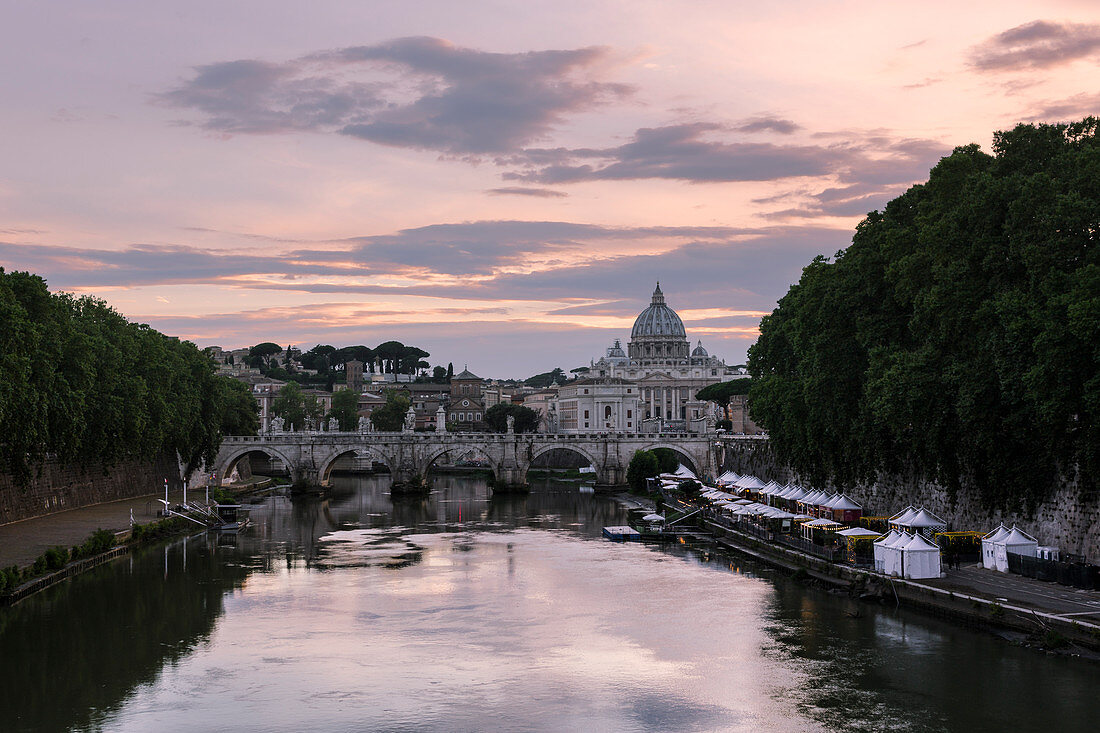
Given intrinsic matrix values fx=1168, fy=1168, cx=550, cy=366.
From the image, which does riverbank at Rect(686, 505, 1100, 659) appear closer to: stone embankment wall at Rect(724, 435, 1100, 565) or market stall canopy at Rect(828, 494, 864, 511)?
stone embankment wall at Rect(724, 435, 1100, 565)

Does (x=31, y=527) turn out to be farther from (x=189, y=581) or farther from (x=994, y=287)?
(x=994, y=287)

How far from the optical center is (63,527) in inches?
2260

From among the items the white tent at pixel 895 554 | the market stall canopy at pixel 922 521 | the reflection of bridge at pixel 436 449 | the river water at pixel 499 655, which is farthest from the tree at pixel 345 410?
the white tent at pixel 895 554

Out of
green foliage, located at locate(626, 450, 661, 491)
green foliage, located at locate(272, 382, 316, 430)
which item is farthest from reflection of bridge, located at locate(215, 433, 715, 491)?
green foliage, located at locate(272, 382, 316, 430)

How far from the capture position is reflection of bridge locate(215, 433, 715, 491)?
10181 centimetres

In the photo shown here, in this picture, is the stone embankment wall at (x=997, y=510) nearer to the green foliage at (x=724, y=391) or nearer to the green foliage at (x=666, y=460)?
the green foliage at (x=666, y=460)

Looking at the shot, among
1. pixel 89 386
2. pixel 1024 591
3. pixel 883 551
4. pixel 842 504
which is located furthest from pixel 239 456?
pixel 1024 591

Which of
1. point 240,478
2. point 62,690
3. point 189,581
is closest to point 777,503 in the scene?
point 189,581

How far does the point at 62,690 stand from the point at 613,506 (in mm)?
62178

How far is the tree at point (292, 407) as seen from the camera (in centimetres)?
14538

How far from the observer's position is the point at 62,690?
29547 mm

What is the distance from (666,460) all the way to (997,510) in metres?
60.0

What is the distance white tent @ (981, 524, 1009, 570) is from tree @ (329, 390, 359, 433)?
4835 inches

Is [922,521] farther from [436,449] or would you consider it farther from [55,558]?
[436,449]
